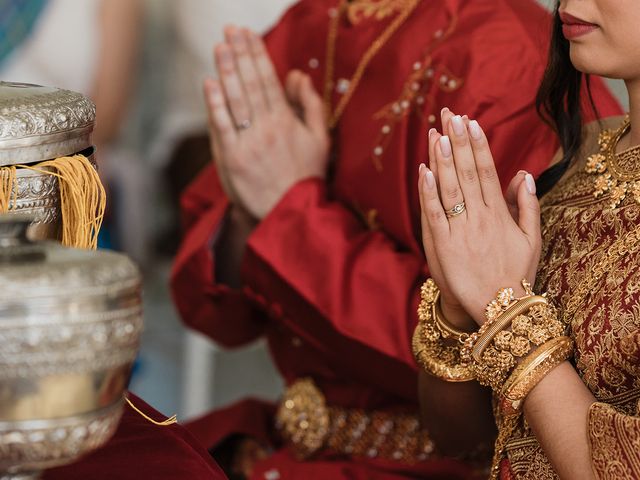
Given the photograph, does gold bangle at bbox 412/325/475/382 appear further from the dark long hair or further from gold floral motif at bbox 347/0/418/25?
gold floral motif at bbox 347/0/418/25

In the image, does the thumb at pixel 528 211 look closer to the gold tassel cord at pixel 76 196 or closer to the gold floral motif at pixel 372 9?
the gold tassel cord at pixel 76 196

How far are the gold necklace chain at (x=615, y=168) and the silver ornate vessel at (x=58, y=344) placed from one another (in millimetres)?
472

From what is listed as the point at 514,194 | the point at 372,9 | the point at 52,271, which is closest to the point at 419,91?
the point at 372,9

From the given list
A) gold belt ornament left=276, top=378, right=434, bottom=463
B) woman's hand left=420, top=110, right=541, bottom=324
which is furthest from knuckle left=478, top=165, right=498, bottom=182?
gold belt ornament left=276, top=378, right=434, bottom=463

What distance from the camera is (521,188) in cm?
92

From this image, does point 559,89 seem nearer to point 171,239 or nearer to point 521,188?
point 521,188

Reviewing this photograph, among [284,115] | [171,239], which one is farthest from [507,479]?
[171,239]

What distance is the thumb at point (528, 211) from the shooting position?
3.00 feet

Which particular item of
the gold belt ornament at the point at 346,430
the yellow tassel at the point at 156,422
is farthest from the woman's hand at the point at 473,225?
the gold belt ornament at the point at 346,430

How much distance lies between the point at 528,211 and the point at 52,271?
1.49ft

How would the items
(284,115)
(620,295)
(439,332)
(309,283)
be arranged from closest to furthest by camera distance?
(620,295) → (439,332) → (309,283) → (284,115)

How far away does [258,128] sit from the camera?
136 cm

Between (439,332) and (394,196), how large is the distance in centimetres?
31

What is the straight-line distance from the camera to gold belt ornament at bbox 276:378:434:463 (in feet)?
4.17
